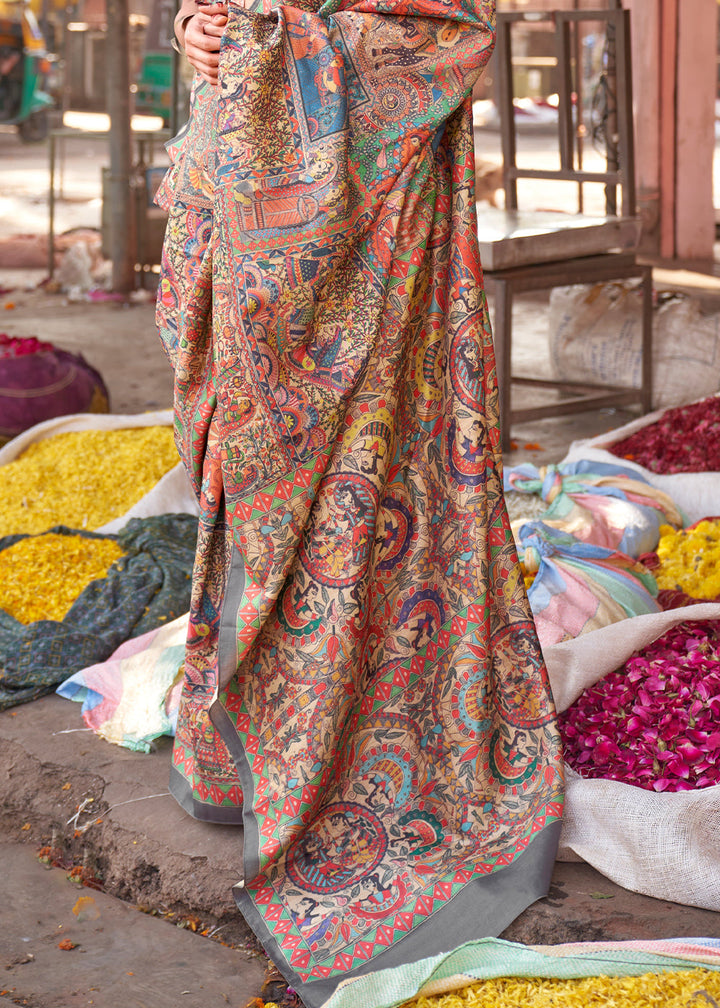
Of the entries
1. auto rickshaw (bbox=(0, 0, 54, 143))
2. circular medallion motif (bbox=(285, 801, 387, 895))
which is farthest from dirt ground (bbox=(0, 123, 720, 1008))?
auto rickshaw (bbox=(0, 0, 54, 143))

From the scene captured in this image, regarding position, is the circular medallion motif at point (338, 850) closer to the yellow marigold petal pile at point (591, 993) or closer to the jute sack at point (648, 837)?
the yellow marigold petal pile at point (591, 993)

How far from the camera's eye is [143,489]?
388 centimetres

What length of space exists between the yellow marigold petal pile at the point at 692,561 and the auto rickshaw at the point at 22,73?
13295mm

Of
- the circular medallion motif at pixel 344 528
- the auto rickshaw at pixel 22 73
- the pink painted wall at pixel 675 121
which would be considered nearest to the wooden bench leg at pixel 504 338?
the circular medallion motif at pixel 344 528

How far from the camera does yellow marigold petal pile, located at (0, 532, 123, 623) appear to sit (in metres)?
3.09

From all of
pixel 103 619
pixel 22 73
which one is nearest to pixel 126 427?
pixel 103 619

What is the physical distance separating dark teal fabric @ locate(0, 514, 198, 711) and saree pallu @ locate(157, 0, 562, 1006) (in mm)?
849

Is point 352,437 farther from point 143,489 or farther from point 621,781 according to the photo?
point 143,489

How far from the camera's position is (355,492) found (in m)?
1.92

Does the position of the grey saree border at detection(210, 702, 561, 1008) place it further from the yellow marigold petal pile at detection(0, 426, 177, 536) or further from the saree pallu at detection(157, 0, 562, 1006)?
the yellow marigold petal pile at detection(0, 426, 177, 536)

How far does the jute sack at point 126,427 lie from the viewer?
12.0ft

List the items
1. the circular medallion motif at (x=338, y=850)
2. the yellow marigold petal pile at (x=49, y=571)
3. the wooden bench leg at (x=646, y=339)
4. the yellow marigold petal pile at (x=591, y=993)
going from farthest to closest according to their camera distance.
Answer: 1. the wooden bench leg at (x=646, y=339)
2. the yellow marigold petal pile at (x=49, y=571)
3. the circular medallion motif at (x=338, y=850)
4. the yellow marigold petal pile at (x=591, y=993)

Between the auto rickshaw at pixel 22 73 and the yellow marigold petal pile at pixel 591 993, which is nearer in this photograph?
the yellow marigold petal pile at pixel 591 993

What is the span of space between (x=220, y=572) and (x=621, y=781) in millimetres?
881
